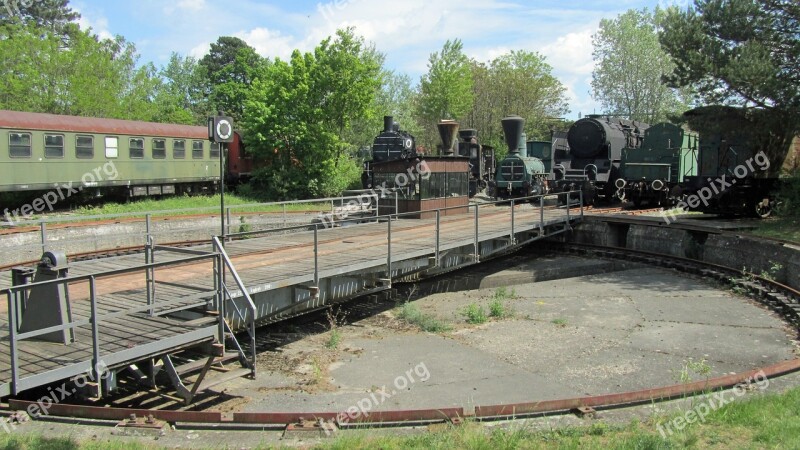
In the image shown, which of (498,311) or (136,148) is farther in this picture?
(136,148)

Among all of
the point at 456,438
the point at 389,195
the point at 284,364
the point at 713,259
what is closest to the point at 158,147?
the point at 389,195

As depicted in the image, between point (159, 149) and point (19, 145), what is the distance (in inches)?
236

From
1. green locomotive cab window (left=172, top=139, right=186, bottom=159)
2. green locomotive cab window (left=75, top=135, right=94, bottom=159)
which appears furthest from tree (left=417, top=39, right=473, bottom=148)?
green locomotive cab window (left=75, top=135, right=94, bottom=159)

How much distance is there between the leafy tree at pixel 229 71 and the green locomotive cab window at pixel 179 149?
34.5 m

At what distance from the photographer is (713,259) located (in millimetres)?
15805

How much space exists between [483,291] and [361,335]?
4.78 metres

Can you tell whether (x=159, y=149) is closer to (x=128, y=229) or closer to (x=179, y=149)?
(x=179, y=149)

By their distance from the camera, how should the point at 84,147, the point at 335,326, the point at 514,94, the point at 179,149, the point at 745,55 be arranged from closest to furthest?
the point at 335,326 < the point at 745,55 < the point at 84,147 < the point at 179,149 < the point at 514,94

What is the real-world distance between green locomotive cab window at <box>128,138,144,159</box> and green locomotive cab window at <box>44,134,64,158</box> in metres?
2.93

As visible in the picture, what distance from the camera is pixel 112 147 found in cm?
2252

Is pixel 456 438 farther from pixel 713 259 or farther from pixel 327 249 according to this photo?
pixel 713 259

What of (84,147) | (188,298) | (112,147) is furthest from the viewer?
(112,147)

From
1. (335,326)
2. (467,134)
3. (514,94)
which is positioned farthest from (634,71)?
(335,326)

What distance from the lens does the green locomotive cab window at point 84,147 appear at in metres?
21.1
